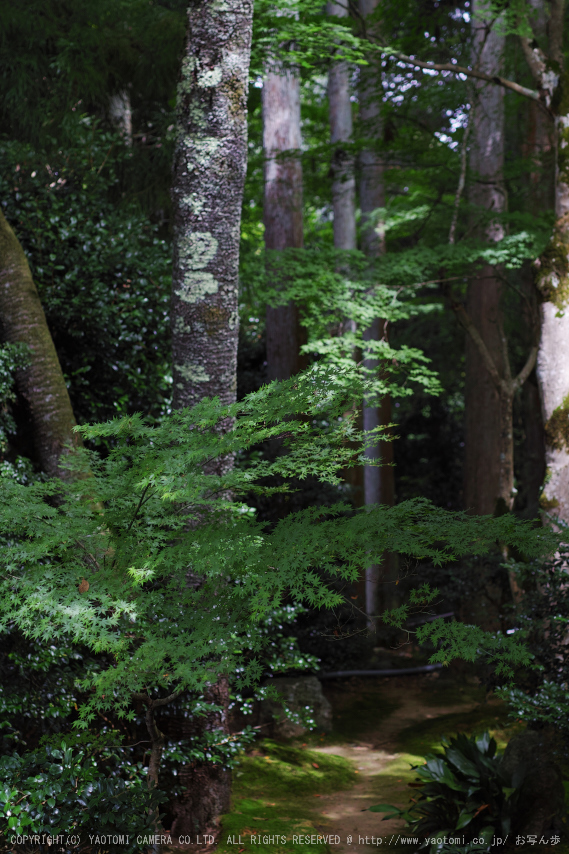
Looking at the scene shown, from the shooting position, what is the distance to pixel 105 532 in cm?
297

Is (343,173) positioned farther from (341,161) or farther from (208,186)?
(208,186)

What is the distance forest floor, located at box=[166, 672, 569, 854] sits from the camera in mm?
4570

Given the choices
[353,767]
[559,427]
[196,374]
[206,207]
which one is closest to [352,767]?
[353,767]

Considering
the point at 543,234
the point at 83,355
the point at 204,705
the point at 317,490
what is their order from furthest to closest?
1. the point at 317,490
2. the point at 543,234
3. the point at 83,355
4. the point at 204,705

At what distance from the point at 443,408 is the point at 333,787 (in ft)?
32.7

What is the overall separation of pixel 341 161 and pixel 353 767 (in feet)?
26.1

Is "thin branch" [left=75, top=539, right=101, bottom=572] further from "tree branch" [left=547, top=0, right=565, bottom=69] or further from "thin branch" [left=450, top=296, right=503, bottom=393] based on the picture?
"tree branch" [left=547, top=0, right=565, bottom=69]

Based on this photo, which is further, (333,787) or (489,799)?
(333,787)

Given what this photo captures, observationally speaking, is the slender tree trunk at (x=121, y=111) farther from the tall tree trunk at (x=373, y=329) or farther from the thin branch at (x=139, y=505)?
the thin branch at (x=139, y=505)

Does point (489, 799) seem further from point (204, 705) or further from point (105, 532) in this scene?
point (105, 532)

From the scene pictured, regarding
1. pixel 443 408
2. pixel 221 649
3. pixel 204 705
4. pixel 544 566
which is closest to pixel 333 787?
pixel 204 705

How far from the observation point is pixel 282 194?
29.8ft

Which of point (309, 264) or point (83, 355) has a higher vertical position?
point (309, 264)

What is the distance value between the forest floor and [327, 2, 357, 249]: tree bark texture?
658 centimetres
